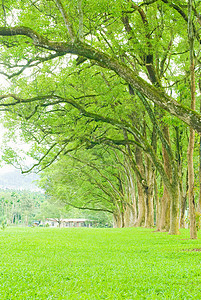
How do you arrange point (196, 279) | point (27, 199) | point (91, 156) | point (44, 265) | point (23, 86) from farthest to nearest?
point (27, 199) → point (91, 156) → point (23, 86) → point (44, 265) → point (196, 279)

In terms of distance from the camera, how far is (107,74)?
19.3 meters

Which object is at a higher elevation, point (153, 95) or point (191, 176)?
point (153, 95)

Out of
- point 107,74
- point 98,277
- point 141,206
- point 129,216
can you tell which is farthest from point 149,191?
point 98,277

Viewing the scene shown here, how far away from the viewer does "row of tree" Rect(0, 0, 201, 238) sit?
34.1 ft

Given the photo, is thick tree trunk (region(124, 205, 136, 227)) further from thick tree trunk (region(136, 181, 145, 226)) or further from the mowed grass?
the mowed grass

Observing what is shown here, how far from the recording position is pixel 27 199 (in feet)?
419

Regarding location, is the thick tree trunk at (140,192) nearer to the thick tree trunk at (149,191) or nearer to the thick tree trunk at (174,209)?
the thick tree trunk at (149,191)

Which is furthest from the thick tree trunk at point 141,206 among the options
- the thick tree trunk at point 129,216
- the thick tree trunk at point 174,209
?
the thick tree trunk at point 174,209

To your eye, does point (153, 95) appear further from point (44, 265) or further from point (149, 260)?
point (44, 265)

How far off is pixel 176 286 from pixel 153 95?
6360 millimetres

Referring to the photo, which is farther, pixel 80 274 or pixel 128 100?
pixel 128 100

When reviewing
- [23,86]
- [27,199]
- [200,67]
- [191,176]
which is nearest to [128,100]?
[200,67]

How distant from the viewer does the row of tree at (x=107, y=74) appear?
10.4 metres

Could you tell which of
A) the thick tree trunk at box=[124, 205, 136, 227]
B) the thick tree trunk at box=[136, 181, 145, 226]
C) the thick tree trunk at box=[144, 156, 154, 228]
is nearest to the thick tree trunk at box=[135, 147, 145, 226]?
the thick tree trunk at box=[136, 181, 145, 226]
